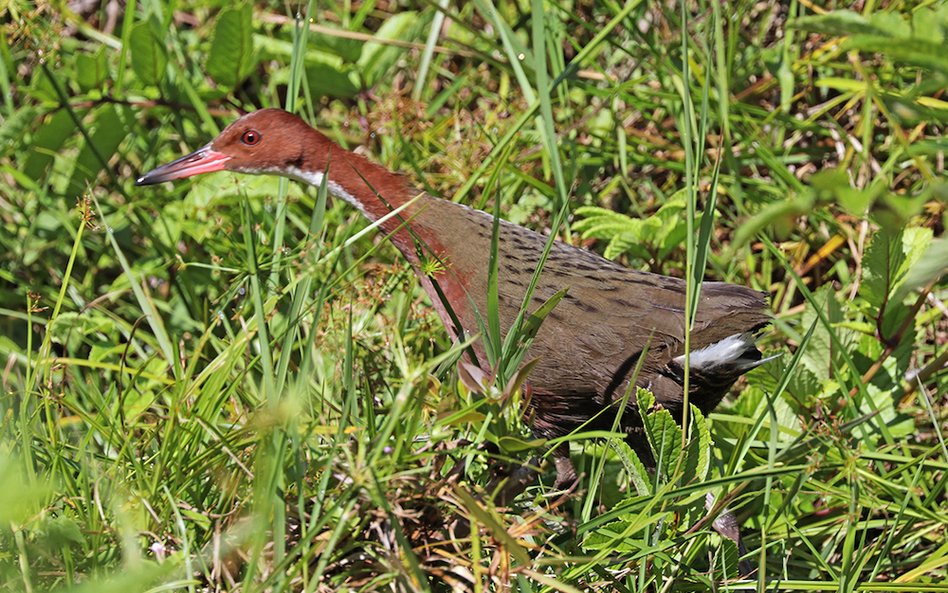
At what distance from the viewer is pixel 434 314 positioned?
3068 millimetres

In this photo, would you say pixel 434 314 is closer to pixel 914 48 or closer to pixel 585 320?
pixel 585 320

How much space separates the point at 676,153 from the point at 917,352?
1.13m

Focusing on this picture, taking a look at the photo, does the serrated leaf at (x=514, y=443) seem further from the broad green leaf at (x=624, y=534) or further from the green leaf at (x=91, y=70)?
the green leaf at (x=91, y=70)

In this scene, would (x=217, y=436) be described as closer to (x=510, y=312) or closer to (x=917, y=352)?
(x=510, y=312)

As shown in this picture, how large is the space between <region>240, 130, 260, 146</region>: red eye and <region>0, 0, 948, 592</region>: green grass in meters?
Result: 0.22

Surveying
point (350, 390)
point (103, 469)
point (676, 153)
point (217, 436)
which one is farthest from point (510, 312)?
point (676, 153)

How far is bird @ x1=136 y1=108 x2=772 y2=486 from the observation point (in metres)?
2.56

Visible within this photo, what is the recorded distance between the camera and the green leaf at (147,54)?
3.50 metres

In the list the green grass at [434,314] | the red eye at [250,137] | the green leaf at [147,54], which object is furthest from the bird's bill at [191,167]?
the green leaf at [147,54]

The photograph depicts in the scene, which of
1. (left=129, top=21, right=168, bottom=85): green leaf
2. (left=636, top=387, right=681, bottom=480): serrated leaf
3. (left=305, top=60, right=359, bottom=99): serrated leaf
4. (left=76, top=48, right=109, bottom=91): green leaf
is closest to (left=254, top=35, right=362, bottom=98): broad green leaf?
(left=305, top=60, right=359, bottom=99): serrated leaf

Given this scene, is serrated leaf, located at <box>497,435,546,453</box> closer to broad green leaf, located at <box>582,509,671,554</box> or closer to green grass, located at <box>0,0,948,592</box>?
green grass, located at <box>0,0,948,592</box>

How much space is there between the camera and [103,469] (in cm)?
222

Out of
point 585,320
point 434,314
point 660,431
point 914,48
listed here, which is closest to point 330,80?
point 434,314

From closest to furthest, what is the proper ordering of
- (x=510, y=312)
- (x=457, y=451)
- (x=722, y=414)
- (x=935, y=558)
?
(x=457, y=451) < (x=935, y=558) < (x=510, y=312) < (x=722, y=414)
